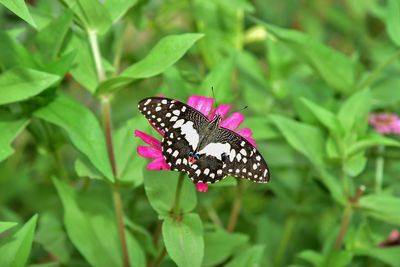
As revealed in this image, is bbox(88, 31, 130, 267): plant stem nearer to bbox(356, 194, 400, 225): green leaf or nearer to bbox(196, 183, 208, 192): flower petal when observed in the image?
bbox(196, 183, 208, 192): flower petal

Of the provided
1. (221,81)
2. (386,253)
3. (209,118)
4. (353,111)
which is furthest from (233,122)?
(386,253)

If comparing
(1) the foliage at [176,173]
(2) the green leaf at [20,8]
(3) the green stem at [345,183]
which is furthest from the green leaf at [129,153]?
(3) the green stem at [345,183]

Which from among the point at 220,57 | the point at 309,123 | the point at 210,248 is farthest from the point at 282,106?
the point at 210,248

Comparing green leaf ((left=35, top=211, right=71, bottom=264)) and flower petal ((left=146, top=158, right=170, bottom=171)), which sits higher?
flower petal ((left=146, top=158, right=170, bottom=171))

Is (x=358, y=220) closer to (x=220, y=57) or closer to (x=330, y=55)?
(x=330, y=55)

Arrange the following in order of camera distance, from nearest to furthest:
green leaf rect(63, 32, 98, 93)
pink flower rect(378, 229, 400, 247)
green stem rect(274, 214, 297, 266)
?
1. green leaf rect(63, 32, 98, 93)
2. pink flower rect(378, 229, 400, 247)
3. green stem rect(274, 214, 297, 266)

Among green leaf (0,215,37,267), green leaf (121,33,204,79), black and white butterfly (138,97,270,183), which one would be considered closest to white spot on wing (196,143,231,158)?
black and white butterfly (138,97,270,183)
